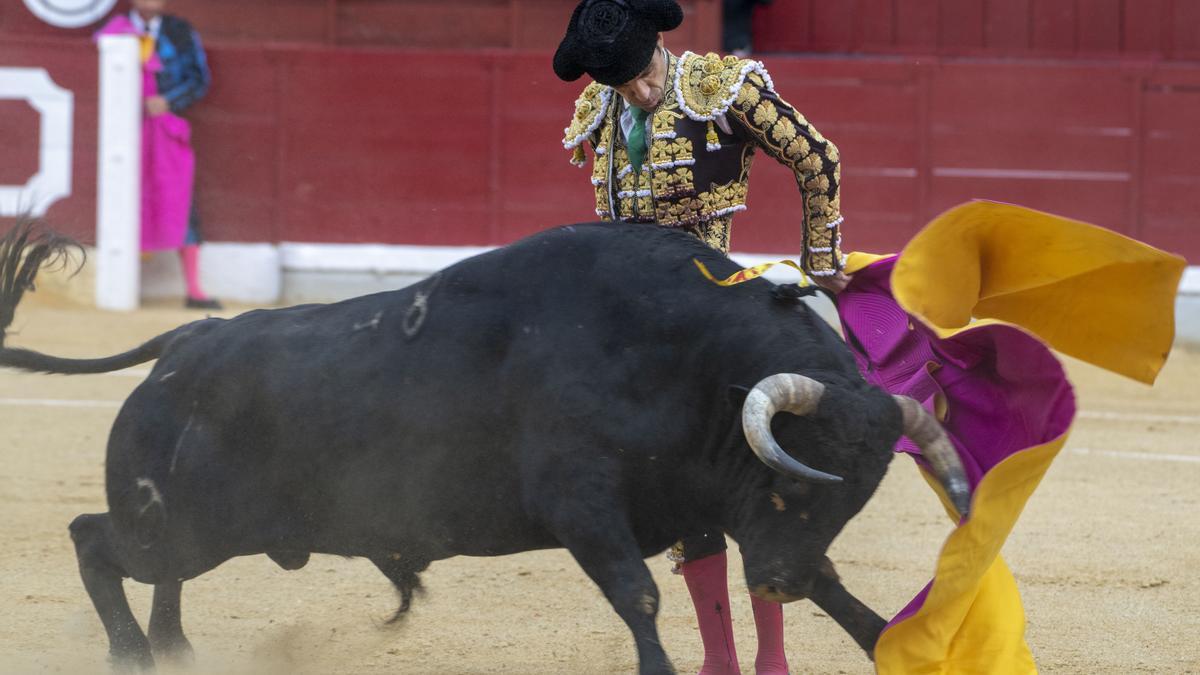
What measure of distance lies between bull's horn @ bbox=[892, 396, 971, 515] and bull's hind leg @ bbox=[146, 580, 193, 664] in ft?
4.63

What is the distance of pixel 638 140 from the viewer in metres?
2.84

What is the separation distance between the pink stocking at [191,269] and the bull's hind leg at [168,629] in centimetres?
532

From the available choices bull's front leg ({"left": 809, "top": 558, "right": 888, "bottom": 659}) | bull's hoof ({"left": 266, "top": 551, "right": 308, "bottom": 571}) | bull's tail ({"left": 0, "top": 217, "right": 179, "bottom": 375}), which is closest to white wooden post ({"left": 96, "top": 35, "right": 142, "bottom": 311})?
bull's tail ({"left": 0, "top": 217, "right": 179, "bottom": 375})

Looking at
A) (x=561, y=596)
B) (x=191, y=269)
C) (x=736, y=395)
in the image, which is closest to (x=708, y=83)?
(x=736, y=395)

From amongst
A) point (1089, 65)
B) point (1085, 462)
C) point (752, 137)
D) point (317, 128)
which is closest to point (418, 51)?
point (317, 128)

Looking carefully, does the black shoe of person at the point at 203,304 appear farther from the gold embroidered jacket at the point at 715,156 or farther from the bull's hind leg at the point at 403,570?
the gold embroidered jacket at the point at 715,156

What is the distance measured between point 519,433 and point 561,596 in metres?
1.13

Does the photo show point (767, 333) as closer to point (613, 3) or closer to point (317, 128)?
point (613, 3)

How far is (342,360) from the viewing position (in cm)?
273

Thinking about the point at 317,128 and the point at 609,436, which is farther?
the point at 317,128

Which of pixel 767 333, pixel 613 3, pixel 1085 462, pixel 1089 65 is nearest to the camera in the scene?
pixel 767 333

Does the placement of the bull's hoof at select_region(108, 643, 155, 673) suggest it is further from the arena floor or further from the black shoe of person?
the black shoe of person

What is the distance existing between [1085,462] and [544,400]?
3.13 m

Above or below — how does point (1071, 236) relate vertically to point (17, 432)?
above
